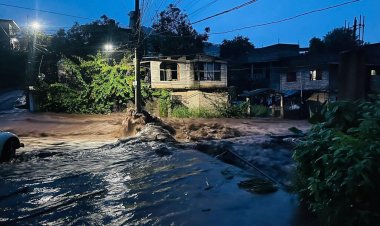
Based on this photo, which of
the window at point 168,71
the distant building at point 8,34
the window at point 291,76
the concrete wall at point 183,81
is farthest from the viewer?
the distant building at point 8,34

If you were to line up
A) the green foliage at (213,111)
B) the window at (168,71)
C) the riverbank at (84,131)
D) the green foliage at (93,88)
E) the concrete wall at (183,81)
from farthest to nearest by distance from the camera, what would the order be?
the window at (168,71) → the concrete wall at (183,81) → the green foliage at (213,111) → the green foliage at (93,88) → the riverbank at (84,131)

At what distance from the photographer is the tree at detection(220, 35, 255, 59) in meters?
55.1

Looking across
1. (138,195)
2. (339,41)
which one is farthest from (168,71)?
(339,41)

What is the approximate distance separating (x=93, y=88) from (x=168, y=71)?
854 centimetres

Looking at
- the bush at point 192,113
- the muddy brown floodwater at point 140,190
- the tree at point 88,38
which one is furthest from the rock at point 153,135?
the tree at point 88,38

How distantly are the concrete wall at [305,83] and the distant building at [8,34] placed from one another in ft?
120

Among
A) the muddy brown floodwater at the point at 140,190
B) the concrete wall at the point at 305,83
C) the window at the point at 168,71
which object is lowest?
the muddy brown floodwater at the point at 140,190

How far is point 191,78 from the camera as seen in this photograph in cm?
3528

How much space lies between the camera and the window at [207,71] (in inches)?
1402

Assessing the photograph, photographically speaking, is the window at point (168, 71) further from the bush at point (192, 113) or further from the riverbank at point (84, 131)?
the riverbank at point (84, 131)

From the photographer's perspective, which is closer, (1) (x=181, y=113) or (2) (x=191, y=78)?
(1) (x=181, y=113)

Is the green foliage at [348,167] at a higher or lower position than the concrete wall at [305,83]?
lower

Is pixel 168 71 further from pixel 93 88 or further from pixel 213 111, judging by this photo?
pixel 93 88

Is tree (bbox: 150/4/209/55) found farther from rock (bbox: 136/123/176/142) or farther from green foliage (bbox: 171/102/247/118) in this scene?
rock (bbox: 136/123/176/142)
